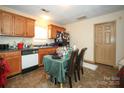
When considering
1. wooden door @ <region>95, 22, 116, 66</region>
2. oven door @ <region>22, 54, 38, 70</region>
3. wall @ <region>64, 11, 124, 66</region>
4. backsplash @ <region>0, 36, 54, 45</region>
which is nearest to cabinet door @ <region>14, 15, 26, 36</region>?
backsplash @ <region>0, 36, 54, 45</region>

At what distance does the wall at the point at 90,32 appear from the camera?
3440 mm

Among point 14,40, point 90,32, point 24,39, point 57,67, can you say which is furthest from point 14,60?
point 90,32

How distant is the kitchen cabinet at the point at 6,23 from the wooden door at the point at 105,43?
3.80 meters

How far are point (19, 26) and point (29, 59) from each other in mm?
1325

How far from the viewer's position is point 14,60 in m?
2.76

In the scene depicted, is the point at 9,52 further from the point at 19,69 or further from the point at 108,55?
the point at 108,55

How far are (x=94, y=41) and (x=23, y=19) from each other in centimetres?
347

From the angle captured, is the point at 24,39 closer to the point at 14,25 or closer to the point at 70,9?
the point at 14,25

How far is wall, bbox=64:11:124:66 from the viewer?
11.3 feet

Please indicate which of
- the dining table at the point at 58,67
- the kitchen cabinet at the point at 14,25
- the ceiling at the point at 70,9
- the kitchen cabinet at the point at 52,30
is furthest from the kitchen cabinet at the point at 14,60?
the kitchen cabinet at the point at 52,30

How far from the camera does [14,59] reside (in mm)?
2756

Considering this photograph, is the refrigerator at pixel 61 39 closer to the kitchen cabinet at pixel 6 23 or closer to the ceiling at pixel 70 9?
the ceiling at pixel 70 9

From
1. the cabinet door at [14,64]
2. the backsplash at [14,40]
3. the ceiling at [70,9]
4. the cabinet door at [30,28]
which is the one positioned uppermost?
the ceiling at [70,9]

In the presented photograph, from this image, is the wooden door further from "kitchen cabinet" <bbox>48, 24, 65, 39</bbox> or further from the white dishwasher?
the white dishwasher
